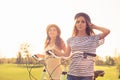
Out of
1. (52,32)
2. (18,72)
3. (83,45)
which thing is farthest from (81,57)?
(18,72)

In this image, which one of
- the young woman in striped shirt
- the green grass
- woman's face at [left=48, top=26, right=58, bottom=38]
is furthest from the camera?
the green grass

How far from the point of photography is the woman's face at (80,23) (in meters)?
3.42

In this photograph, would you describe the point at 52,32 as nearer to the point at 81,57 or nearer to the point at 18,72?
the point at 81,57

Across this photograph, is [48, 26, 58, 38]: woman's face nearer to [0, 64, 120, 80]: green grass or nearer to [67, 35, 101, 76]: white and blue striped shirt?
[67, 35, 101, 76]: white and blue striped shirt

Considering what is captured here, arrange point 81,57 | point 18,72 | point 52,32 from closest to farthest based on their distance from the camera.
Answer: point 81,57
point 52,32
point 18,72

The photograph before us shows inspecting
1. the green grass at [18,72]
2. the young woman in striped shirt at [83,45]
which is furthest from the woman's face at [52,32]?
the green grass at [18,72]

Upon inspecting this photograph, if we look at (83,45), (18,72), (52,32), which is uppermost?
(52,32)

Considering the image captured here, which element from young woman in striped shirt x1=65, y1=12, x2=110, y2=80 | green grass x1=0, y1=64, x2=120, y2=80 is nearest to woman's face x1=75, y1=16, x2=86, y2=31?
young woman in striped shirt x1=65, y1=12, x2=110, y2=80

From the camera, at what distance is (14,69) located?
208 inches

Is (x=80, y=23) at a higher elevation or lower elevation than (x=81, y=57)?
higher

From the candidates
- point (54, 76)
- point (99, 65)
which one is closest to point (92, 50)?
point (54, 76)

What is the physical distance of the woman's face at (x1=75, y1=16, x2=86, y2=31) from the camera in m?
3.42

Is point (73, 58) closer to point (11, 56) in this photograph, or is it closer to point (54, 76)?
point (54, 76)

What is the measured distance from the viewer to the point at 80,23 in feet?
11.2
